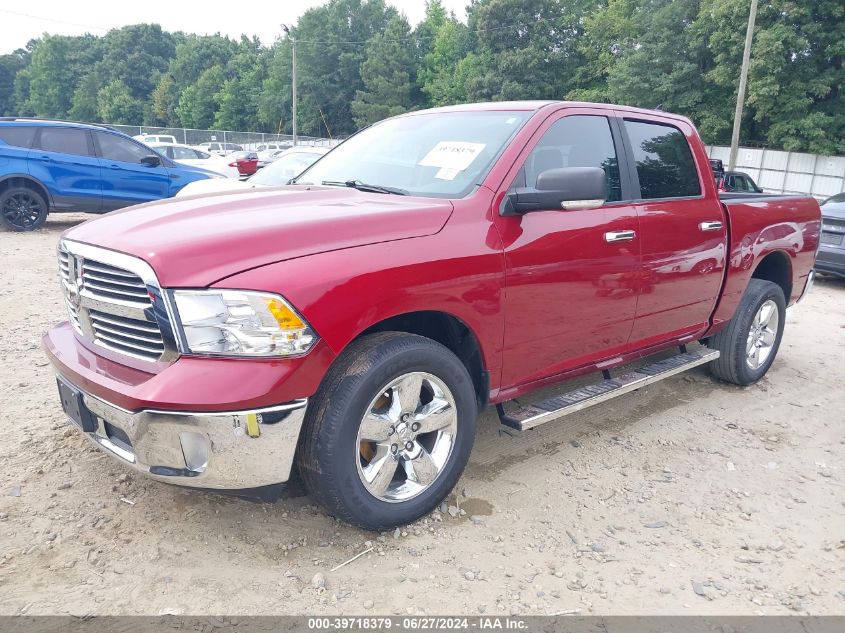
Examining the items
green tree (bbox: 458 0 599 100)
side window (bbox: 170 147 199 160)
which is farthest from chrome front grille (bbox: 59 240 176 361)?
green tree (bbox: 458 0 599 100)

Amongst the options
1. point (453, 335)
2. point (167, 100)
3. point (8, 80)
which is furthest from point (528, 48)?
point (8, 80)

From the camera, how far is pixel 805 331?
6922 mm

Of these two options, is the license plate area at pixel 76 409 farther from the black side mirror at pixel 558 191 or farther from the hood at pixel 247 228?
the black side mirror at pixel 558 191

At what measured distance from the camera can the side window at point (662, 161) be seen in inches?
157

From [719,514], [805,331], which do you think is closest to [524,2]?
[805,331]

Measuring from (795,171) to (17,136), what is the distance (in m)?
29.5

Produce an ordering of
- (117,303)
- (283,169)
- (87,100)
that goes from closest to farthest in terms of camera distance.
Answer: (117,303)
(283,169)
(87,100)

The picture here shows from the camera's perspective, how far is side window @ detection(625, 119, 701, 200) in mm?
3980

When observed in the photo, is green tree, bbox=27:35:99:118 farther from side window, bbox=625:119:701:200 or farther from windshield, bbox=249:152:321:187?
side window, bbox=625:119:701:200

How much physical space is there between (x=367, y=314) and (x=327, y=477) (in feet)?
2.17

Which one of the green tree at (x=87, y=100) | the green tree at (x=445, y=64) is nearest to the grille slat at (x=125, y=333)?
the green tree at (x=445, y=64)

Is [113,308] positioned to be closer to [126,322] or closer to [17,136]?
[126,322]

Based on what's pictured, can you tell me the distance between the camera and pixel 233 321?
2.37 m

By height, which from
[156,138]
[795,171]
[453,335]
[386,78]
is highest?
[386,78]
